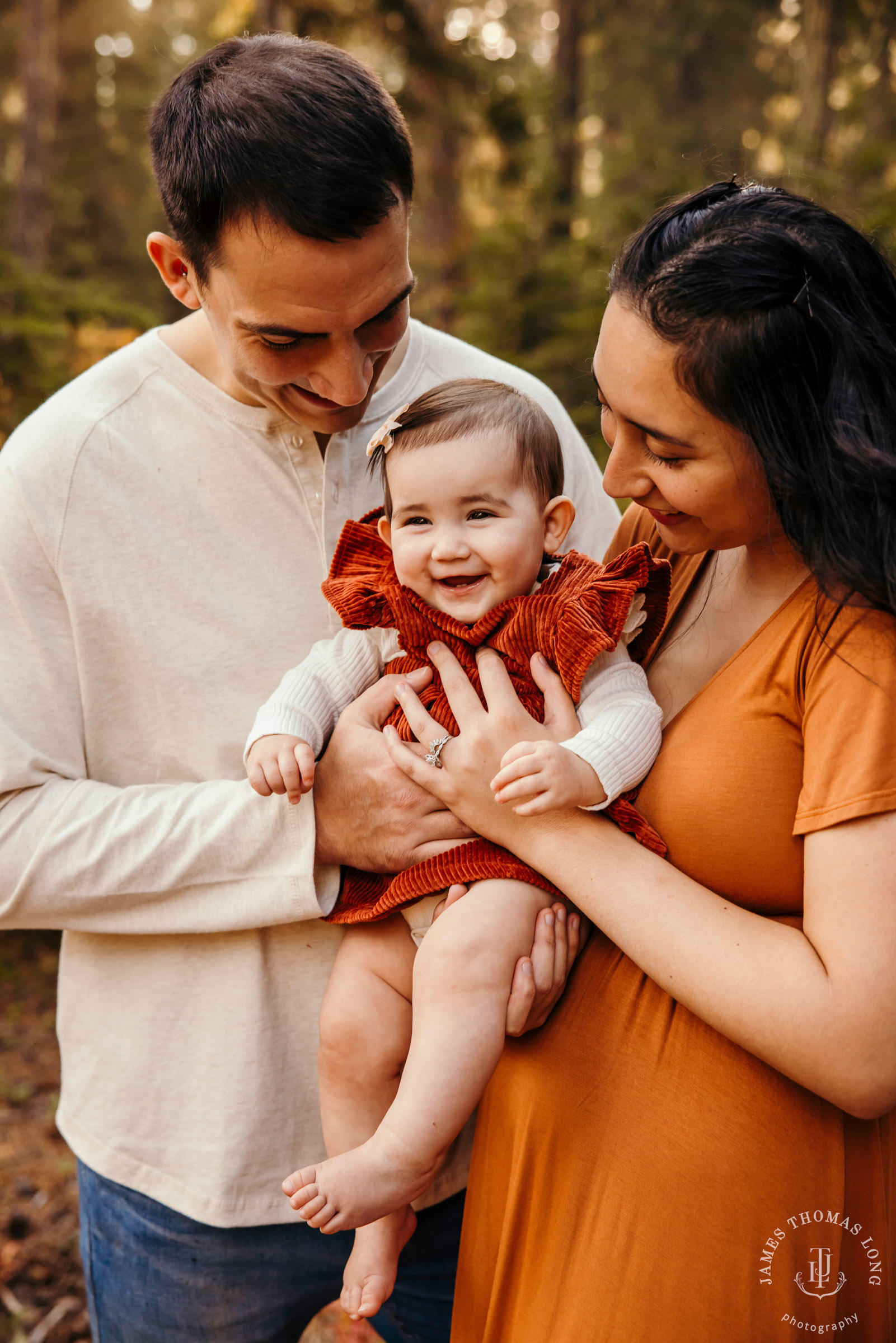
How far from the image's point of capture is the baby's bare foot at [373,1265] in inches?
69.9

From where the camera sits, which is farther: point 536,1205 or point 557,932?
point 557,932

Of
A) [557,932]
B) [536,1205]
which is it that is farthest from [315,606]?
[536,1205]

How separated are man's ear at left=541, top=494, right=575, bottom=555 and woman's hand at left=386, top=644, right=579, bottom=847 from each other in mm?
245

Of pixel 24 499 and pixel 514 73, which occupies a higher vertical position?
pixel 514 73

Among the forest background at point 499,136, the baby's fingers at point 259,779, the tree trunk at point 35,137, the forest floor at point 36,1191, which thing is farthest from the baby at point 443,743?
the tree trunk at point 35,137

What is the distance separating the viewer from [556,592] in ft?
6.18

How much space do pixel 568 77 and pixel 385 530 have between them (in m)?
10.3

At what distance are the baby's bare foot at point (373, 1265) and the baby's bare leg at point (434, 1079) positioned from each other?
15cm

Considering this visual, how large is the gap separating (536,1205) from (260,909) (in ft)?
2.31

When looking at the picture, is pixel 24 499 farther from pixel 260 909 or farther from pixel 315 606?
pixel 260 909

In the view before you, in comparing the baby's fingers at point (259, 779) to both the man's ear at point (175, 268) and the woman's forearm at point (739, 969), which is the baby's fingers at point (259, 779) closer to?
the woman's forearm at point (739, 969)

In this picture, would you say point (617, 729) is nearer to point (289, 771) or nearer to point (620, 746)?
point (620, 746)

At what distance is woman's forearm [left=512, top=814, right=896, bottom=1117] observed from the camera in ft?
4.58

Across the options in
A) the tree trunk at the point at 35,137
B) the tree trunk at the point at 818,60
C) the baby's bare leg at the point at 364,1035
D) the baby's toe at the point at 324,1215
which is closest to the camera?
the baby's toe at the point at 324,1215
